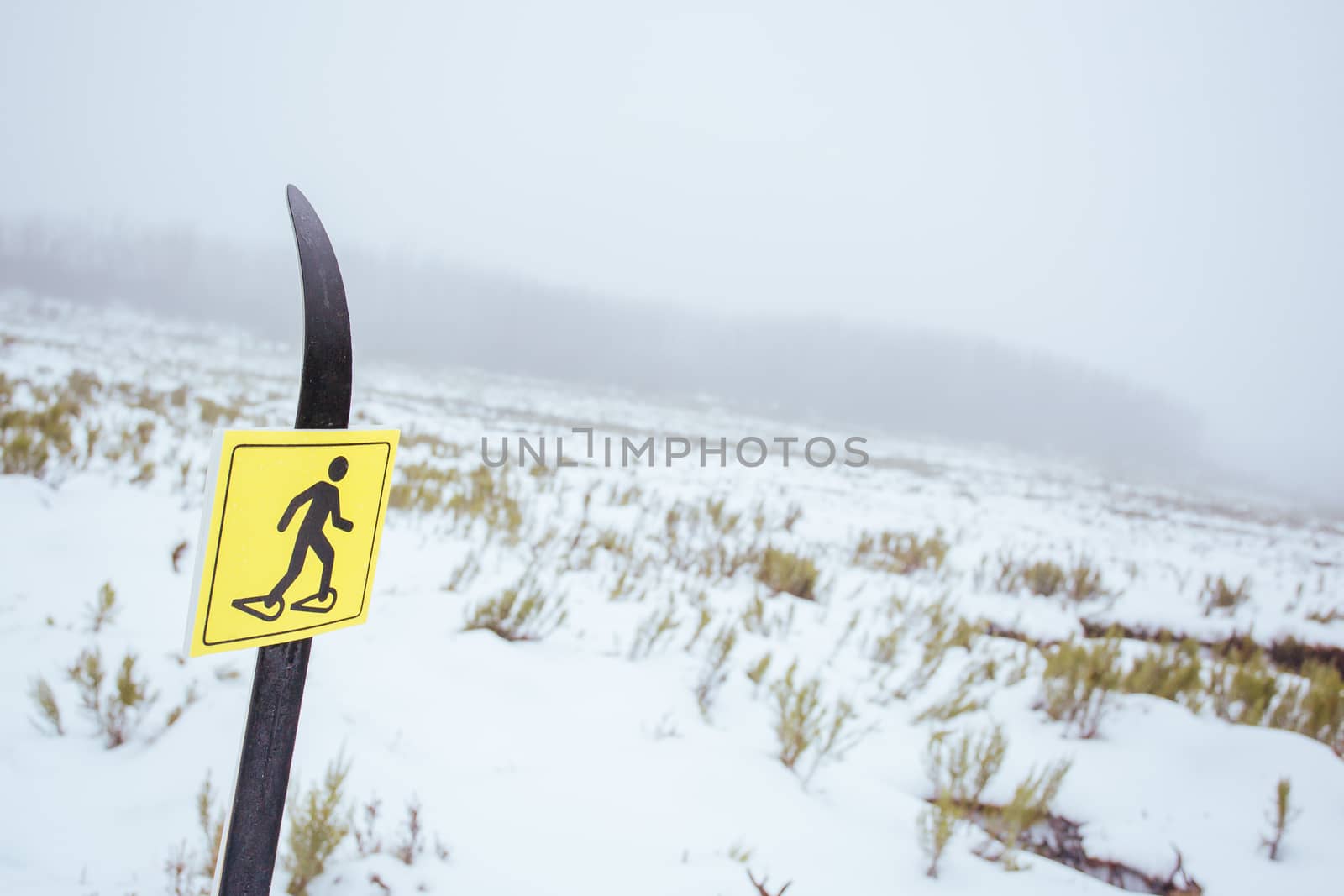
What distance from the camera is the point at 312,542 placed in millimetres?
712

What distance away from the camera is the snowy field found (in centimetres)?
140

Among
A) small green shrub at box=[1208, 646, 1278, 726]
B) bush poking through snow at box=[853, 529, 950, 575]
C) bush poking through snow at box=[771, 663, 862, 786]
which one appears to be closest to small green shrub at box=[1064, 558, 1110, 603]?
bush poking through snow at box=[853, 529, 950, 575]

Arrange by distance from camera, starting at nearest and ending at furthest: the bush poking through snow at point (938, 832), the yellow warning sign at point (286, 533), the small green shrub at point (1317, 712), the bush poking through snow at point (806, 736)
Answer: the yellow warning sign at point (286, 533)
the bush poking through snow at point (938, 832)
the bush poking through snow at point (806, 736)
the small green shrub at point (1317, 712)

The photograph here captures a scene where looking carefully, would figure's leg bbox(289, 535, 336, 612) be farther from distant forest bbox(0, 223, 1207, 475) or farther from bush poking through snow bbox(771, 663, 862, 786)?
distant forest bbox(0, 223, 1207, 475)

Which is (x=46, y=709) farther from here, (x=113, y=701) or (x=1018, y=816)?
(x=1018, y=816)

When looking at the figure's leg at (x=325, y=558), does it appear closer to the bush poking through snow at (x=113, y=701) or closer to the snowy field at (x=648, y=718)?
the snowy field at (x=648, y=718)

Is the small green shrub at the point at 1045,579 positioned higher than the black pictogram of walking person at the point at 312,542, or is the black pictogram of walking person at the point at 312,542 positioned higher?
the black pictogram of walking person at the point at 312,542

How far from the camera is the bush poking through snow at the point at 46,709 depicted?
1.46 m

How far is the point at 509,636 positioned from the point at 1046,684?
2540 millimetres

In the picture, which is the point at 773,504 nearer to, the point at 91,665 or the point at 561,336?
the point at 91,665

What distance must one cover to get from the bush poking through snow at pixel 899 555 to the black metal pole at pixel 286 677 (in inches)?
199

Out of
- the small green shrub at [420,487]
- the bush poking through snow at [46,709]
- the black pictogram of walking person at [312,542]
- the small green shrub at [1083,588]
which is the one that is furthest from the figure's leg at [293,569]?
the small green shrub at [1083,588]

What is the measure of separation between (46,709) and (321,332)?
1681mm

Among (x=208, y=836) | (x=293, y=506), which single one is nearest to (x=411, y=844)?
(x=208, y=836)
